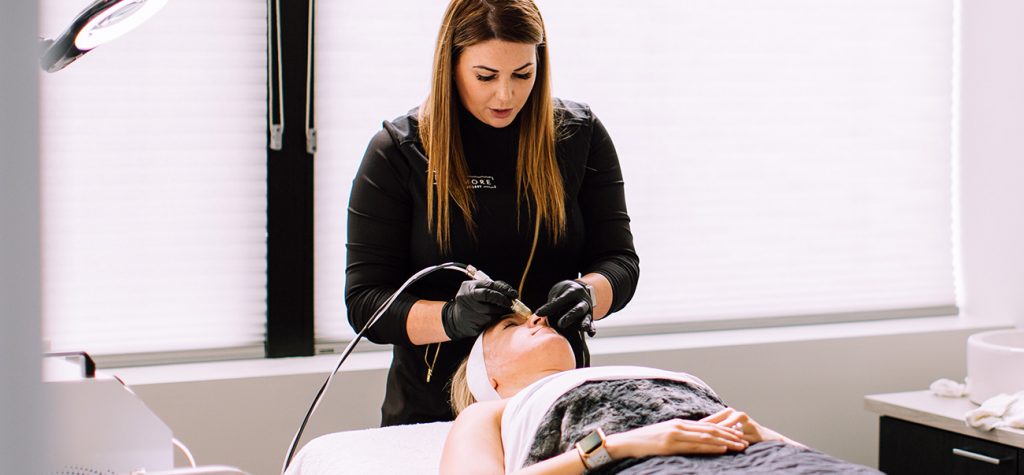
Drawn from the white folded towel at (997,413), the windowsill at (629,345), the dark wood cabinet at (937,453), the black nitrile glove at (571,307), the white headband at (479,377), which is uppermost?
the black nitrile glove at (571,307)

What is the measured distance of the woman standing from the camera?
1.67 metres

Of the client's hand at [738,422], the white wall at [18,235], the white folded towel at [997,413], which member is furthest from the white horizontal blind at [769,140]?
the white wall at [18,235]

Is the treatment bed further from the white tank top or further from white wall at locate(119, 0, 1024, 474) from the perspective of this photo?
white wall at locate(119, 0, 1024, 474)

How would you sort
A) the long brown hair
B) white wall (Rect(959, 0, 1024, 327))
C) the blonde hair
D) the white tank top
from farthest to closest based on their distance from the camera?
1. white wall (Rect(959, 0, 1024, 327))
2. the blonde hair
3. the long brown hair
4. the white tank top

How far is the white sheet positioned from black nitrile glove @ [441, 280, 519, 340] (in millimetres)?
213

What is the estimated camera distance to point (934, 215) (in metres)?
3.25

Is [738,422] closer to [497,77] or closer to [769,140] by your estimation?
[497,77]

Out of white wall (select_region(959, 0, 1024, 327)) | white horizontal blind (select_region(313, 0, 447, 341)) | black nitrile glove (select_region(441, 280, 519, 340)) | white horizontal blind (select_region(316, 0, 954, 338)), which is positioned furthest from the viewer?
white wall (select_region(959, 0, 1024, 327))

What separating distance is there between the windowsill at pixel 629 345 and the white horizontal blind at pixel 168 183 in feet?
0.33

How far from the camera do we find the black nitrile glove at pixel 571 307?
158cm

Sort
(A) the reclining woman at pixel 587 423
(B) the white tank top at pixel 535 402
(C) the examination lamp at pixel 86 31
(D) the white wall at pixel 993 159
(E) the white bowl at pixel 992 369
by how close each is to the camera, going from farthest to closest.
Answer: (D) the white wall at pixel 993 159, (E) the white bowl at pixel 992 369, (B) the white tank top at pixel 535 402, (A) the reclining woman at pixel 587 423, (C) the examination lamp at pixel 86 31

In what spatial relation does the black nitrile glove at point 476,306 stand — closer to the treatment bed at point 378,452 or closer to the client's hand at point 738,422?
the treatment bed at point 378,452

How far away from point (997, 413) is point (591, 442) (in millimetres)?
1443

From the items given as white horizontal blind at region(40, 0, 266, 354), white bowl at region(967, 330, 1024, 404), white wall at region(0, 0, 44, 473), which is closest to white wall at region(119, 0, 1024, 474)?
white horizontal blind at region(40, 0, 266, 354)
